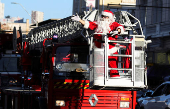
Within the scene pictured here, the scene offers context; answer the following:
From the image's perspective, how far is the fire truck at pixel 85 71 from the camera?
29.0 feet

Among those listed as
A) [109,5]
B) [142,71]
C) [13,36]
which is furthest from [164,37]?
[142,71]

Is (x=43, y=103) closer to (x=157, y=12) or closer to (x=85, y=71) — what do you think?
(x=85, y=71)

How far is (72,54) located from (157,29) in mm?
21499

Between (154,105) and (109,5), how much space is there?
3603 cm

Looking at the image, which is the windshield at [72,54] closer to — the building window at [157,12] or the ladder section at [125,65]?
the ladder section at [125,65]

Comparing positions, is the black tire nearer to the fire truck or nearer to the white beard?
the fire truck

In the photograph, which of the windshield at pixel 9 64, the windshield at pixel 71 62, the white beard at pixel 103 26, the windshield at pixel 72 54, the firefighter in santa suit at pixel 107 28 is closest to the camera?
the firefighter in santa suit at pixel 107 28

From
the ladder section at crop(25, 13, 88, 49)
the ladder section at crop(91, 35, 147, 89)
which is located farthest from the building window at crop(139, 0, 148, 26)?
the ladder section at crop(91, 35, 147, 89)

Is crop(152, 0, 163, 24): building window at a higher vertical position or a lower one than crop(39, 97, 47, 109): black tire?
higher

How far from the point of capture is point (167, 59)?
32188 mm

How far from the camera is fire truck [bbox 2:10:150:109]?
8.85 metres

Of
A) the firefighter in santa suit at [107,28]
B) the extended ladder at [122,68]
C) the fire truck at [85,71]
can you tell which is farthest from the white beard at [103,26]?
the extended ladder at [122,68]

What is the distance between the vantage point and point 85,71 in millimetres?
11031

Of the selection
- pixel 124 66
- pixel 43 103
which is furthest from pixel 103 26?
pixel 43 103
